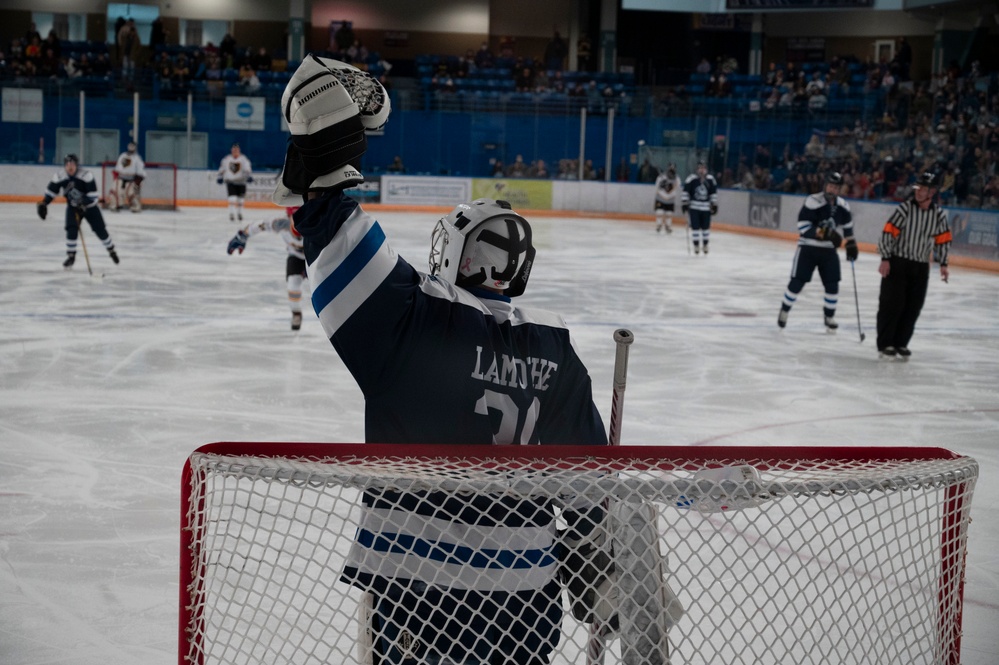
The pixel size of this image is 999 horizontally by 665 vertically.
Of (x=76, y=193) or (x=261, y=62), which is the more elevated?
(x=261, y=62)

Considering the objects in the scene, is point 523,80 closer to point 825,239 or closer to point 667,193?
point 667,193

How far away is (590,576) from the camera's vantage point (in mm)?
1843

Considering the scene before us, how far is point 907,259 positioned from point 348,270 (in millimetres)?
7363

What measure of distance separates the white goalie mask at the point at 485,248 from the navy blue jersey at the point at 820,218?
8.08 metres

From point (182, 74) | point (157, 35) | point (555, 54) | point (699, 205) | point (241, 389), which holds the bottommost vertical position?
point (241, 389)

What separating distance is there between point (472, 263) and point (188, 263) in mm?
12316

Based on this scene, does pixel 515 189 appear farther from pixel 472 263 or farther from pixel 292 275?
pixel 472 263

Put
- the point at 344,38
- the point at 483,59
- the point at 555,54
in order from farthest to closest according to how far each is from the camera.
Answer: the point at 555,54 → the point at 483,59 → the point at 344,38

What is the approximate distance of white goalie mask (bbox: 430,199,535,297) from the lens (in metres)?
1.86

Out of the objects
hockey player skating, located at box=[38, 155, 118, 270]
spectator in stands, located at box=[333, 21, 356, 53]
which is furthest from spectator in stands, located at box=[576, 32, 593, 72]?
hockey player skating, located at box=[38, 155, 118, 270]

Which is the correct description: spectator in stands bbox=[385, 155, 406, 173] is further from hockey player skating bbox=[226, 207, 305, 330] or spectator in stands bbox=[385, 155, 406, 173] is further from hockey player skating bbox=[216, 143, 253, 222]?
hockey player skating bbox=[226, 207, 305, 330]

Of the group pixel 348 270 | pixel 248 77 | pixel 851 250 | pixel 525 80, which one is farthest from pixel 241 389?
pixel 525 80

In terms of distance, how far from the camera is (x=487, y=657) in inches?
68.4

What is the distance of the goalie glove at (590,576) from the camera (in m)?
1.74
